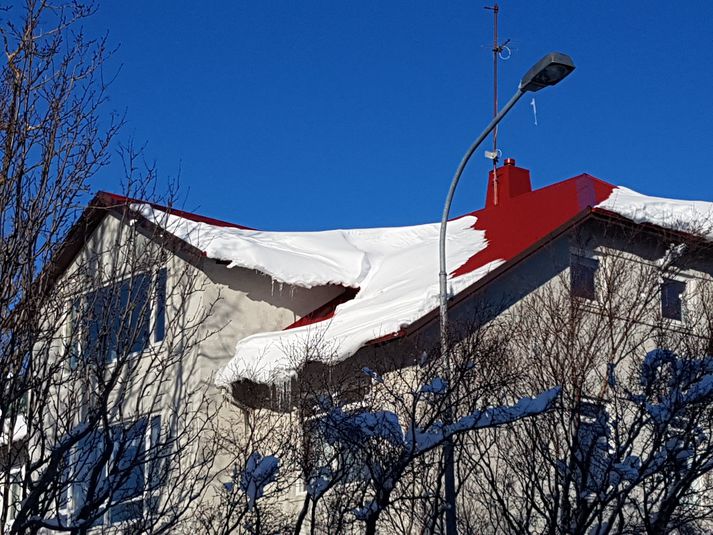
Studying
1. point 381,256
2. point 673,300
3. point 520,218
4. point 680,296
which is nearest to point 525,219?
point 520,218

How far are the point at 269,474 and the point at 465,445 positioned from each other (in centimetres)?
285

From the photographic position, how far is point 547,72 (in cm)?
1129

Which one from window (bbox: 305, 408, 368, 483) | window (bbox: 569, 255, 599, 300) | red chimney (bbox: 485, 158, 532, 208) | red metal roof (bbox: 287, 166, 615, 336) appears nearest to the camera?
window (bbox: 305, 408, 368, 483)

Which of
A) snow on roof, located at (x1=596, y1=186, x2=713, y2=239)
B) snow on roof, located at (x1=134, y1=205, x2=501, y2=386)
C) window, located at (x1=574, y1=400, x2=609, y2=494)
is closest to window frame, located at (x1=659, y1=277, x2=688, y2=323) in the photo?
snow on roof, located at (x1=596, y1=186, x2=713, y2=239)

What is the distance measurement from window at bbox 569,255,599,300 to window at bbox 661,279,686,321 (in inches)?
40.9

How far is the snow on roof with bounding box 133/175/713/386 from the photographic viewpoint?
609 inches

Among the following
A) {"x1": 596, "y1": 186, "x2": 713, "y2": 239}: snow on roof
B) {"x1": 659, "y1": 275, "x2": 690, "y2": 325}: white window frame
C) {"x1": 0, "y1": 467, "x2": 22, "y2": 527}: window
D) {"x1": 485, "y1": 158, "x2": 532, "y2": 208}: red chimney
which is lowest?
{"x1": 0, "y1": 467, "x2": 22, "y2": 527}: window

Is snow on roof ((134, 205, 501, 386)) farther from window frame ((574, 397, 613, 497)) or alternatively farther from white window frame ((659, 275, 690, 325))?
window frame ((574, 397, 613, 497))

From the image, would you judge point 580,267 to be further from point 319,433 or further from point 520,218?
point 319,433

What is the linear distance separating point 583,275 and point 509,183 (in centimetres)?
707

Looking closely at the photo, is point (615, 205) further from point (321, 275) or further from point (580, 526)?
point (580, 526)

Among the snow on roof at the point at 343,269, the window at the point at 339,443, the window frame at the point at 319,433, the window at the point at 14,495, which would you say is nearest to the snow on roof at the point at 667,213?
the snow on roof at the point at 343,269

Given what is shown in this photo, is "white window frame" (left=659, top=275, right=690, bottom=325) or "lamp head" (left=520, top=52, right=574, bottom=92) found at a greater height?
"lamp head" (left=520, top=52, right=574, bottom=92)

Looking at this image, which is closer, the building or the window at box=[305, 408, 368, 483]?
the window at box=[305, 408, 368, 483]
